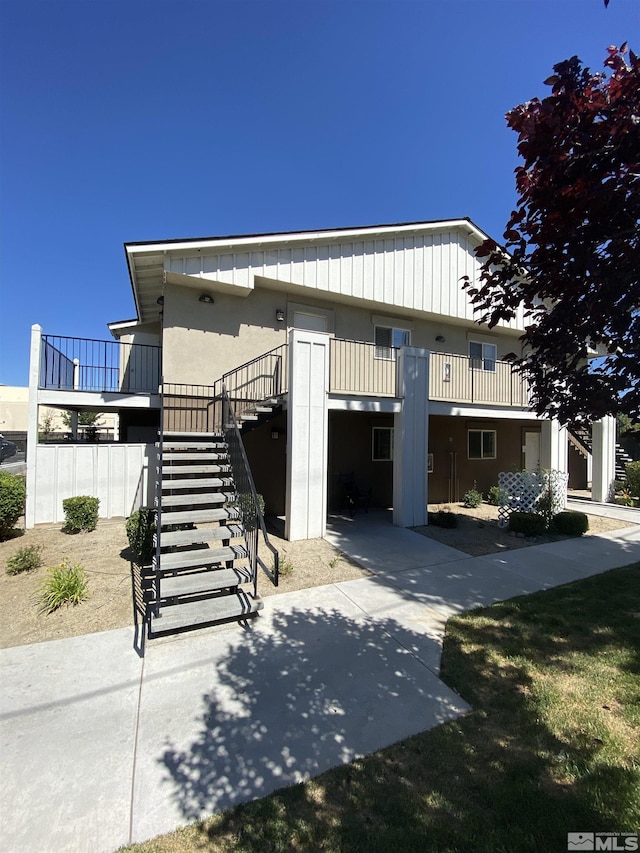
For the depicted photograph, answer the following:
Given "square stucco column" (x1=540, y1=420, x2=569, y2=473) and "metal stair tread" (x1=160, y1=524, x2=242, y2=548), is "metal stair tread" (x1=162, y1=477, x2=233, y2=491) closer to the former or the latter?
"metal stair tread" (x1=160, y1=524, x2=242, y2=548)

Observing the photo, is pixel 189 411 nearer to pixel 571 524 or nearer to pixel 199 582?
pixel 199 582

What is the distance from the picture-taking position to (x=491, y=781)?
230 centimetres

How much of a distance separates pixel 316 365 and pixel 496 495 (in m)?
7.16

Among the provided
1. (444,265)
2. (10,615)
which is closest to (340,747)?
(10,615)

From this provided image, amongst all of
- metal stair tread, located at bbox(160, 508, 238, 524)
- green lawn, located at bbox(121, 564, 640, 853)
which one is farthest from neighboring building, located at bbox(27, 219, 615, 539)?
green lawn, located at bbox(121, 564, 640, 853)

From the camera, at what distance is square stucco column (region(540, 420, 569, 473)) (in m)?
11.0

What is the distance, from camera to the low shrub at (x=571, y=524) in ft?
28.2

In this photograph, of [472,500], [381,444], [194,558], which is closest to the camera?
[194,558]

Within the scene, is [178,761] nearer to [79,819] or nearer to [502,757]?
[79,819]

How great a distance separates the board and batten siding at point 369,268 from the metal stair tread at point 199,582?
692cm

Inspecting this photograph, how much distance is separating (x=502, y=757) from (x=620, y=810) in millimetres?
626

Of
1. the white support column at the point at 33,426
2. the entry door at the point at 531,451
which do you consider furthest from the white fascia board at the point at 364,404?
the entry door at the point at 531,451

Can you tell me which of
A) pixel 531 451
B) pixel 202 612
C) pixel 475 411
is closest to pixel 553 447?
pixel 475 411

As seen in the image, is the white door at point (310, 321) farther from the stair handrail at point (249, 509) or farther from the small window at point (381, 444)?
the stair handrail at point (249, 509)
